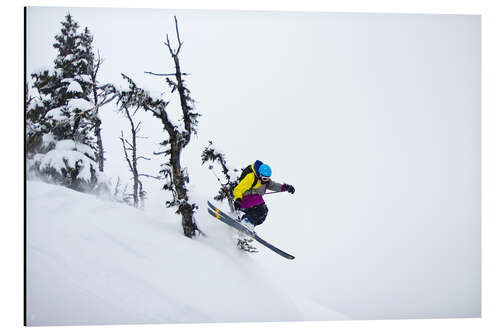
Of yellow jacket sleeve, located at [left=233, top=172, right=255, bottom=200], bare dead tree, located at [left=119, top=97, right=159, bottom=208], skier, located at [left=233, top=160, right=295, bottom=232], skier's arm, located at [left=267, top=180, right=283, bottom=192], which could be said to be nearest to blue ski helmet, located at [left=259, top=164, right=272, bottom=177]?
skier, located at [left=233, top=160, right=295, bottom=232]

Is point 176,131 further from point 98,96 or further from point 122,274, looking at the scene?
point 122,274

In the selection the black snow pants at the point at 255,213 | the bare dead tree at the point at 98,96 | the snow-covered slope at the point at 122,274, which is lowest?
the snow-covered slope at the point at 122,274

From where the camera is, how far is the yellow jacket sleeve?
17.1 ft

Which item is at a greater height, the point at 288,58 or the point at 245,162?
the point at 288,58

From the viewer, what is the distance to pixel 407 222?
233 inches

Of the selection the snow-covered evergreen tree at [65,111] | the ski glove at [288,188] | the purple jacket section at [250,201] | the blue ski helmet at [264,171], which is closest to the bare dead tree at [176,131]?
the snow-covered evergreen tree at [65,111]

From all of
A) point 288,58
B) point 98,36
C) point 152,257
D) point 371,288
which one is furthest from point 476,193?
point 98,36

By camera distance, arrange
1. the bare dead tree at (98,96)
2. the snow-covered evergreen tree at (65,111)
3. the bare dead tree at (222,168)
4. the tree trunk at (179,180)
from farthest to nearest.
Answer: the bare dead tree at (222,168) → the tree trunk at (179,180) → the snow-covered evergreen tree at (65,111) → the bare dead tree at (98,96)

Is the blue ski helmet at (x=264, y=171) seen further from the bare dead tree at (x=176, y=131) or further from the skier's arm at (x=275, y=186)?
the bare dead tree at (x=176, y=131)

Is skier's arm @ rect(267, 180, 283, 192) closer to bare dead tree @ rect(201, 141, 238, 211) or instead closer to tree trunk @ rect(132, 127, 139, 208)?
bare dead tree @ rect(201, 141, 238, 211)

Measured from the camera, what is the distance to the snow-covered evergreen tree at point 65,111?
5.23m

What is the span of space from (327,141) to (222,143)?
1927mm

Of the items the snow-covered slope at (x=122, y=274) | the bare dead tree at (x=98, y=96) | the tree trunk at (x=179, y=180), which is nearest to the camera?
the snow-covered slope at (x=122, y=274)

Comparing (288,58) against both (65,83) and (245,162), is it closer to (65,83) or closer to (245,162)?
(245,162)
